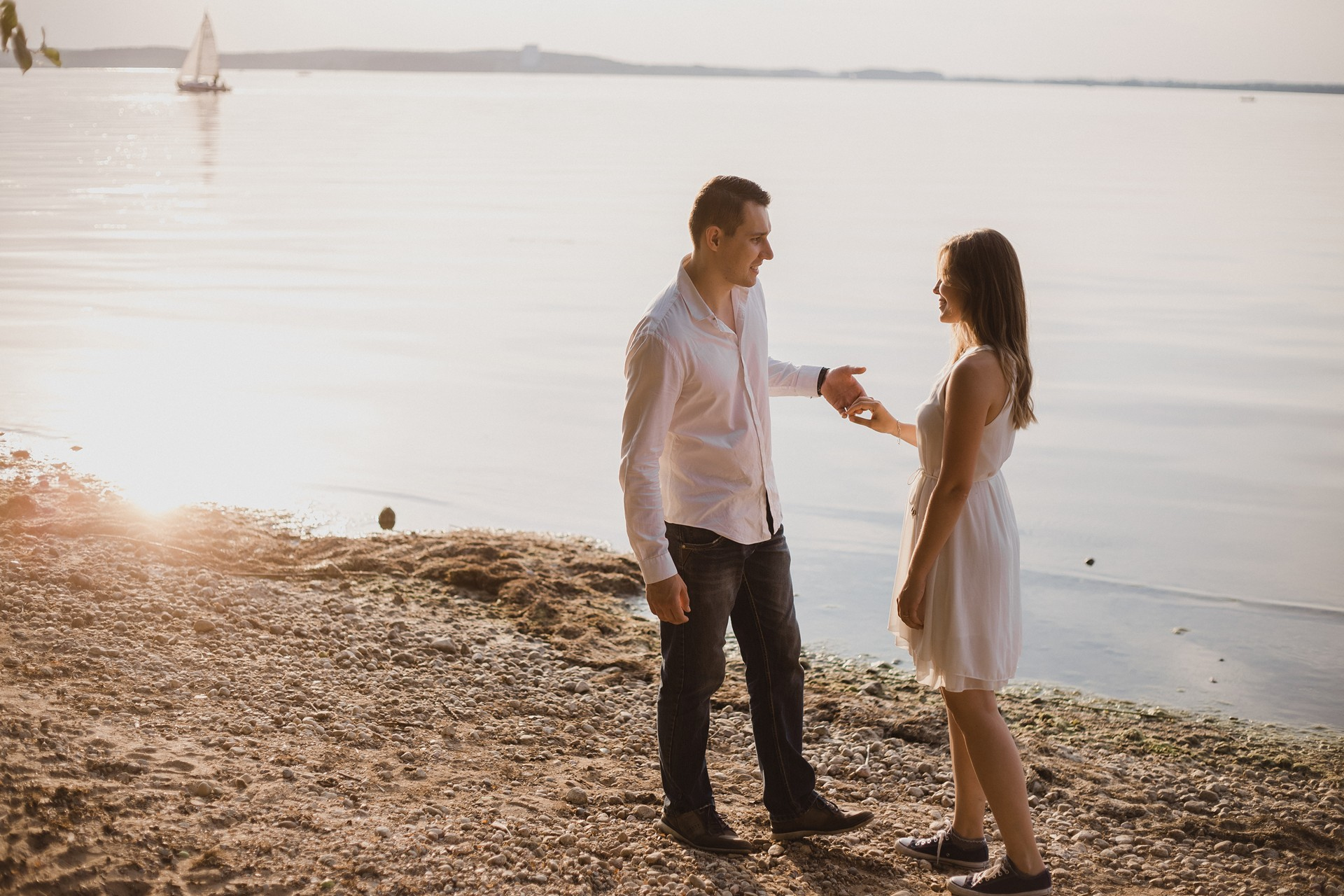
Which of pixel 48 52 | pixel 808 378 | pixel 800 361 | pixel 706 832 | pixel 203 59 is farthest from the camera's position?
pixel 203 59

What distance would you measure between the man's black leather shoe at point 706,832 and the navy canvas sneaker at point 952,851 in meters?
0.53

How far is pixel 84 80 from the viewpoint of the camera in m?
148

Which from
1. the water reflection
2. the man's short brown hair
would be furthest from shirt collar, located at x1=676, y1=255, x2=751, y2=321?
the water reflection

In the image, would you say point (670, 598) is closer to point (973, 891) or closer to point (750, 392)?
point (750, 392)

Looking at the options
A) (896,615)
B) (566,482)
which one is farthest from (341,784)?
(566,482)

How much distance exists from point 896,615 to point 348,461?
602 cm

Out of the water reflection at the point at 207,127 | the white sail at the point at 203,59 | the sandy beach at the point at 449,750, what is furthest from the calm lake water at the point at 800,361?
the white sail at the point at 203,59

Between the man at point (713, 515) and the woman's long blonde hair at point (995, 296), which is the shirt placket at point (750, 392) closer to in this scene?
the man at point (713, 515)

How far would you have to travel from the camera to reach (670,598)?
354 cm

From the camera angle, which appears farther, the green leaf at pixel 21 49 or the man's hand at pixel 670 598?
the man's hand at pixel 670 598

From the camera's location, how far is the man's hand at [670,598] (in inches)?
139

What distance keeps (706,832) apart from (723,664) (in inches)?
20.3

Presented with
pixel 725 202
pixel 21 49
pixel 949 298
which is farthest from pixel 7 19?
pixel 949 298

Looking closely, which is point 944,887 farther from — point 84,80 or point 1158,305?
point 84,80
